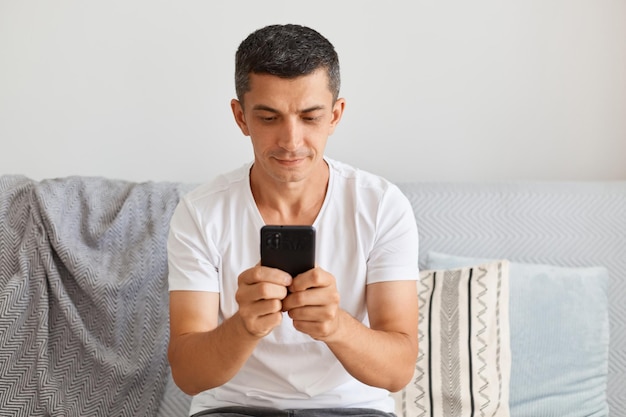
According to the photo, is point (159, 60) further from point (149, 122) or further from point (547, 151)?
point (547, 151)

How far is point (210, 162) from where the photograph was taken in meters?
2.30

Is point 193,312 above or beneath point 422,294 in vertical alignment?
above

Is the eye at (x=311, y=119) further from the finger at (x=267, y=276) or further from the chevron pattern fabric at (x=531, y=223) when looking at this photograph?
the chevron pattern fabric at (x=531, y=223)

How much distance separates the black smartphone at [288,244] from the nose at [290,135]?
0.22 metres

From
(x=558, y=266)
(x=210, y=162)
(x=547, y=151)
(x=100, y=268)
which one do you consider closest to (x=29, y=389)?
(x=100, y=268)

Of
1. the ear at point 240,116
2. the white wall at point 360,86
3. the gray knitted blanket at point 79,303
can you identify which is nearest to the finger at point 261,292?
the ear at point 240,116

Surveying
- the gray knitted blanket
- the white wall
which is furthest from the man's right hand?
the white wall

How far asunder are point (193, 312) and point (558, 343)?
873mm

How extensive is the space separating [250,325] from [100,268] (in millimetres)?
871

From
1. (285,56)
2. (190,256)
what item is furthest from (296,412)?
(285,56)

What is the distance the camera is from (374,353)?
1298mm

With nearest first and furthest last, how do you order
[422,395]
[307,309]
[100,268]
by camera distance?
1. [307,309]
2. [422,395]
3. [100,268]

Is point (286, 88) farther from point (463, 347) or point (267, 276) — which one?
point (463, 347)

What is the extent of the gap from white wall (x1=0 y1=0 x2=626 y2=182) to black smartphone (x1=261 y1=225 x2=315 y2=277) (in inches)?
45.4
